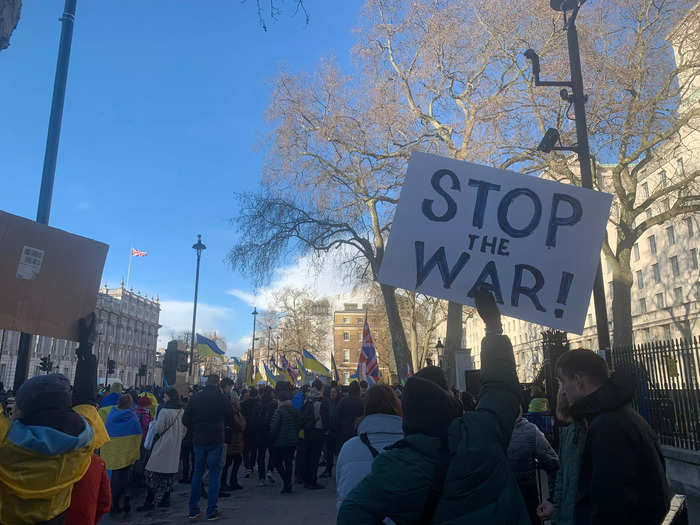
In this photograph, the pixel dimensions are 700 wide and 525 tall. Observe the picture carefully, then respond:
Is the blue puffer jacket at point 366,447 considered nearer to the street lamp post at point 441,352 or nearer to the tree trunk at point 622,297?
the tree trunk at point 622,297

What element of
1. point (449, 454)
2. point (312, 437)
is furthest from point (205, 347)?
point (449, 454)

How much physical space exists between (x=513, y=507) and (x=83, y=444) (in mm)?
2442

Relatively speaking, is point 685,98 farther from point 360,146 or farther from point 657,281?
point 657,281

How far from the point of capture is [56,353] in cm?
8506

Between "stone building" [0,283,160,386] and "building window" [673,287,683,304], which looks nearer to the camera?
"building window" [673,287,683,304]

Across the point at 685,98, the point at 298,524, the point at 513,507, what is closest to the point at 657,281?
A: the point at 685,98

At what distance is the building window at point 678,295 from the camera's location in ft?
141

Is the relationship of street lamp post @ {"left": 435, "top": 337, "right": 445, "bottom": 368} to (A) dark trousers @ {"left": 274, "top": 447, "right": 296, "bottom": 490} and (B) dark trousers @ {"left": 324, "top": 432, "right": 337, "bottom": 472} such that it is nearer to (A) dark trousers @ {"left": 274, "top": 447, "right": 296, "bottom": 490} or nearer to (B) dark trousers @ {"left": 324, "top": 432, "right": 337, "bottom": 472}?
(B) dark trousers @ {"left": 324, "top": 432, "right": 337, "bottom": 472}

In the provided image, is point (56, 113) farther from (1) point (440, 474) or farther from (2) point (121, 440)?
(1) point (440, 474)

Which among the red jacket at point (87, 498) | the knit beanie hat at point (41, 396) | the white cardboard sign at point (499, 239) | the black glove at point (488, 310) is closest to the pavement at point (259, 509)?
the red jacket at point (87, 498)

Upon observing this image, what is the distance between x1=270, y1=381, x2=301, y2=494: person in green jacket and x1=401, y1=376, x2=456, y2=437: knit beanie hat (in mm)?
8427

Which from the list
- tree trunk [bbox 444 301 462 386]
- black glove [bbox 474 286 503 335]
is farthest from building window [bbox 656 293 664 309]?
black glove [bbox 474 286 503 335]

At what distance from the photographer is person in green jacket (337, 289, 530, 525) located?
6.02 feet

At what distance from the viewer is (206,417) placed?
25.8 feet
